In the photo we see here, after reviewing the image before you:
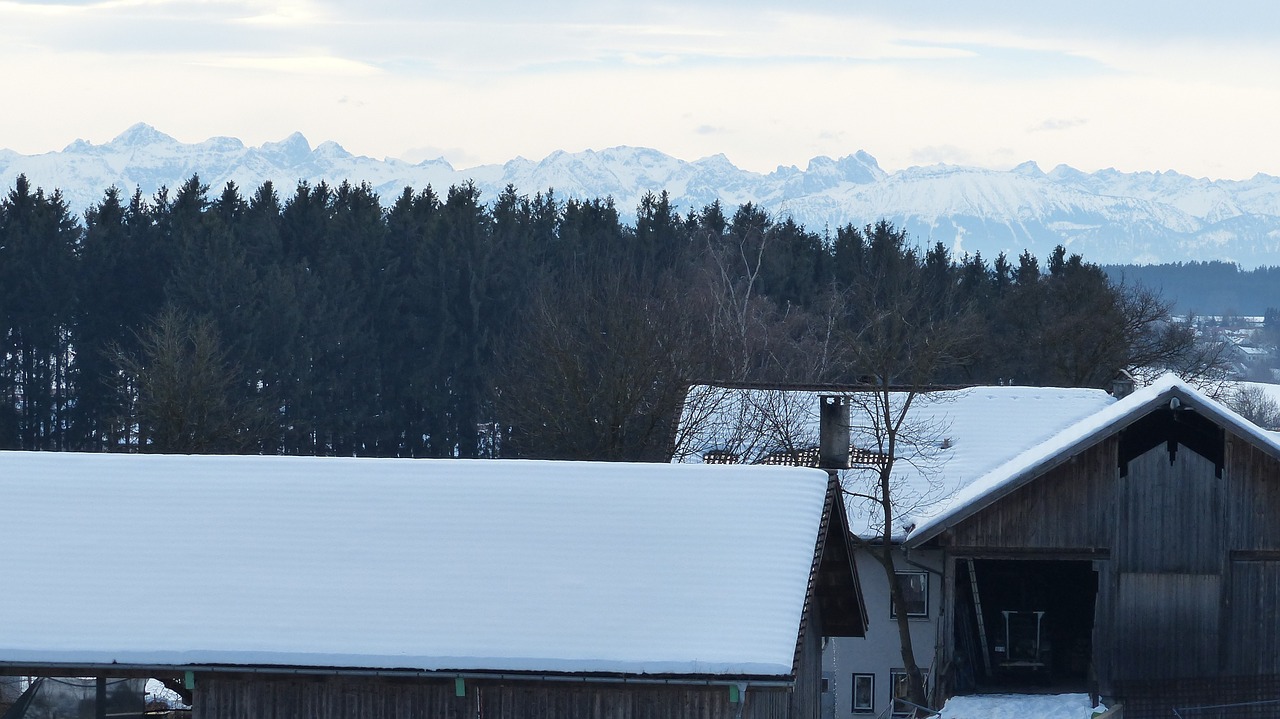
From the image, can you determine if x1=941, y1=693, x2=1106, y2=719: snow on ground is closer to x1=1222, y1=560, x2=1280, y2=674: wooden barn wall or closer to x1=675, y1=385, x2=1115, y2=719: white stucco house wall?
x1=675, y1=385, x2=1115, y2=719: white stucco house wall

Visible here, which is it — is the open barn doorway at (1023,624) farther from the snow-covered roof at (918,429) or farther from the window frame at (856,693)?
the window frame at (856,693)

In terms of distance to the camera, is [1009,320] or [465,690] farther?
[1009,320]

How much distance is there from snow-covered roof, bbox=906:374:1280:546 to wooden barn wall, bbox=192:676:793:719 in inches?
429

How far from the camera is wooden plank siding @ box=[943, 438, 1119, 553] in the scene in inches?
990

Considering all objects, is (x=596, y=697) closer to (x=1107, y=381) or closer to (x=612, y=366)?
(x=612, y=366)

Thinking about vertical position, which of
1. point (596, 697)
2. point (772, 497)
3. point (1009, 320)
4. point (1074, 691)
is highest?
point (1009, 320)

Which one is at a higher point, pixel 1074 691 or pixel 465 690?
pixel 465 690

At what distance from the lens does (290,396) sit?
6134cm

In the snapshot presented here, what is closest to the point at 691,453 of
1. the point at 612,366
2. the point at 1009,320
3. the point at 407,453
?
the point at 612,366

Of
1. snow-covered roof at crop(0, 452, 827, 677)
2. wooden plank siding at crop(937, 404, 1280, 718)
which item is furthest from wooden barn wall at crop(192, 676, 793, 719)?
wooden plank siding at crop(937, 404, 1280, 718)

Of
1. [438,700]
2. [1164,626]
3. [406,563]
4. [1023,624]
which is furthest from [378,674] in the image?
[1023,624]

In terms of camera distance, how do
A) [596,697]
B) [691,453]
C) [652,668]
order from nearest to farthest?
[652,668] < [596,697] < [691,453]

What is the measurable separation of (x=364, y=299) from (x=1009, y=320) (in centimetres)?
3037

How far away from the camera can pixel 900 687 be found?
93.6 feet
